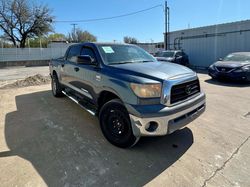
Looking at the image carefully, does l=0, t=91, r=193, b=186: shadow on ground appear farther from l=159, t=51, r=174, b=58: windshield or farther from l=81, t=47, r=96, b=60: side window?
l=159, t=51, r=174, b=58: windshield

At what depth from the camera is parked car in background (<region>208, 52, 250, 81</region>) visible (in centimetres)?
795

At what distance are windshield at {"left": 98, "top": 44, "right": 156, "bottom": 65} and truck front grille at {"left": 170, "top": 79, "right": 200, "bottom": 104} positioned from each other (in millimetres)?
1087

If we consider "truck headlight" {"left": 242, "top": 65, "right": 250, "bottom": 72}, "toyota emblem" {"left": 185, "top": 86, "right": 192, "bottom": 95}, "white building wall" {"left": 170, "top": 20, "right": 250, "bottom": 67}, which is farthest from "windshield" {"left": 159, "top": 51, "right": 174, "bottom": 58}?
"toyota emblem" {"left": 185, "top": 86, "right": 192, "bottom": 95}

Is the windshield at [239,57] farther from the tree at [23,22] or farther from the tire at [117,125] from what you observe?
the tree at [23,22]

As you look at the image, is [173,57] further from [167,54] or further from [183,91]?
[183,91]

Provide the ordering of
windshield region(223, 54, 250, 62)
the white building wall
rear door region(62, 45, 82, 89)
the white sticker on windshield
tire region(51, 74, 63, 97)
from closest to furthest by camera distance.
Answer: the white sticker on windshield < rear door region(62, 45, 82, 89) < tire region(51, 74, 63, 97) < windshield region(223, 54, 250, 62) < the white building wall

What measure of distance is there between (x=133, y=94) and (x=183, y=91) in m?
0.86

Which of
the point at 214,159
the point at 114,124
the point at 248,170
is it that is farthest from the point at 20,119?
the point at 248,170

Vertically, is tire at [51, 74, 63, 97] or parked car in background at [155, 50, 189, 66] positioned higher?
parked car in background at [155, 50, 189, 66]

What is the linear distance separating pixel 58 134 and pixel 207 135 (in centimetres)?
277

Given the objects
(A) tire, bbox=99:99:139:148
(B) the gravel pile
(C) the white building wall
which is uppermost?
(C) the white building wall

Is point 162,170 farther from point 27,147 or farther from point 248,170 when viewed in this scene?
point 27,147

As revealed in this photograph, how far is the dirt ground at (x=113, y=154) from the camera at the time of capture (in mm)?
2264

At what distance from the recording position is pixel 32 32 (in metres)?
26.8
